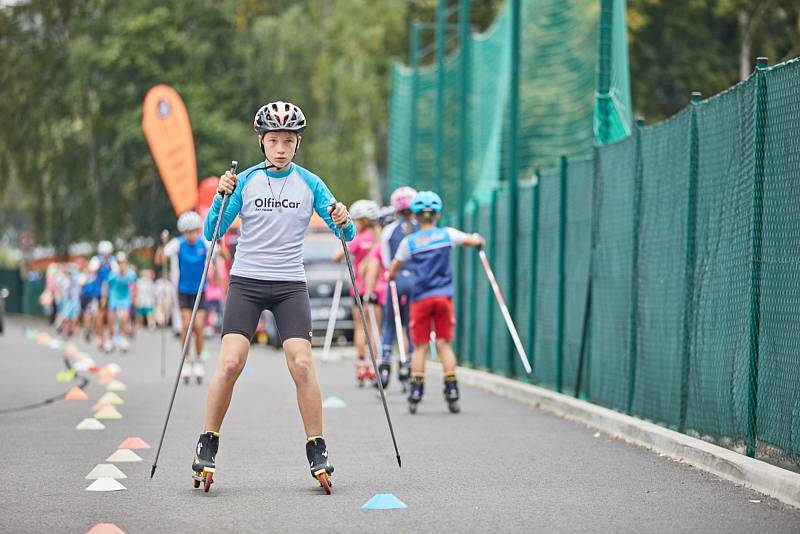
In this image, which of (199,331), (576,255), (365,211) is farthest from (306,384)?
(199,331)

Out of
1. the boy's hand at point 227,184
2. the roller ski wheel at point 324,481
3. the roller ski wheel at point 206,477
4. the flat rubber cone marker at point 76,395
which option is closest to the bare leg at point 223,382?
the roller ski wheel at point 206,477

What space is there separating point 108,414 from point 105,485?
446cm

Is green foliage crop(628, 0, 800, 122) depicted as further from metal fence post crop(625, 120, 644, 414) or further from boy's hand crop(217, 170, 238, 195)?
boy's hand crop(217, 170, 238, 195)

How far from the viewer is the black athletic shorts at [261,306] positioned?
8.51m

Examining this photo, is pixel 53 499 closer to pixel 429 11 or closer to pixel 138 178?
pixel 429 11

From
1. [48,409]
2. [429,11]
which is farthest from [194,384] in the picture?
[429,11]

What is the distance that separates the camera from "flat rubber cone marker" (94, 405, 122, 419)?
505 inches

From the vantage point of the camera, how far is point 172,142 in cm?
3453

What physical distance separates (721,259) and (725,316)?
0.40 meters

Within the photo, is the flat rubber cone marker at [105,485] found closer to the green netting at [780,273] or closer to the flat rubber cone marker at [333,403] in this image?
the green netting at [780,273]

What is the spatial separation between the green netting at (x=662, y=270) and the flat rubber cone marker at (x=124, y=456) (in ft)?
12.2

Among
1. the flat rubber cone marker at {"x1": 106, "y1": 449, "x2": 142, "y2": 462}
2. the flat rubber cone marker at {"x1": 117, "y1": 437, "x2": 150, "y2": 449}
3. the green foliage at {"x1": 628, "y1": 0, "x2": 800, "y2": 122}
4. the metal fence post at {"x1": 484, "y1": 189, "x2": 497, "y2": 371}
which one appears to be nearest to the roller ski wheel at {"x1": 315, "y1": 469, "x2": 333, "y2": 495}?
the flat rubber cone marker at {"x1": 106, "y1": 449, "x2": 142, "y2": 462}

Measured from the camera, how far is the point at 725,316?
9781 millimetres

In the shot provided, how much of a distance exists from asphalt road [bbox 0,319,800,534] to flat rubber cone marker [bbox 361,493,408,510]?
2.7 inches
